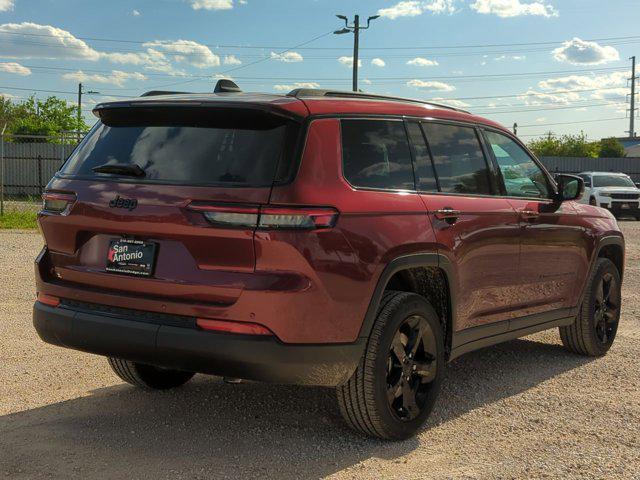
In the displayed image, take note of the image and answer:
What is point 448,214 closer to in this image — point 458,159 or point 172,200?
point 458,159

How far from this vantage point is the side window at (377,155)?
4.05 m

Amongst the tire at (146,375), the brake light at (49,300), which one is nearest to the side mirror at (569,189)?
the tire at (146,375)

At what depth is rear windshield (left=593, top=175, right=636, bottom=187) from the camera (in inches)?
1047

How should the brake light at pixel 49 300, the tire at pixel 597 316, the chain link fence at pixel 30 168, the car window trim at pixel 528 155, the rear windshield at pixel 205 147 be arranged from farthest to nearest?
1. the chain link fence at pixel 30 168
2. the tire at pixel 597 316
3. the car window trim at pixel 528 155
4. the brake light at pixel 49 300
5. the rear windshield at pixel 205 147

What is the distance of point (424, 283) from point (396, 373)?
604 mm

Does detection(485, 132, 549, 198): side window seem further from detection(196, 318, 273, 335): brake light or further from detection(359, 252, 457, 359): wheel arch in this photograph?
detection(196, 318, 273, 335): brake light

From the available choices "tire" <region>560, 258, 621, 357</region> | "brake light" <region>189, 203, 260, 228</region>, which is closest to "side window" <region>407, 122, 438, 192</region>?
"brake light" <region>189, 203, 260, 228</region>

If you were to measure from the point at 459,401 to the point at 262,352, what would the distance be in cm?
196

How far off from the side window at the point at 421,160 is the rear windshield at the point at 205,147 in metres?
0.97

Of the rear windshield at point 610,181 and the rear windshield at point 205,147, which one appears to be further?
the rear windshield at point 610,181

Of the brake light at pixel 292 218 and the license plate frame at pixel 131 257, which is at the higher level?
the brake light at pixel 292 218

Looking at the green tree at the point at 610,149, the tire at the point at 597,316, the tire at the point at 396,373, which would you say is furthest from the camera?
the green tree at the point at 610,149

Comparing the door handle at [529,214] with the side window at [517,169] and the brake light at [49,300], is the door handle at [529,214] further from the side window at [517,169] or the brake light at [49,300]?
the brake light at [49,300]

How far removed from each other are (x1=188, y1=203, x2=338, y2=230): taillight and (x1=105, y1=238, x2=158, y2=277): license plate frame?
0.34 m
